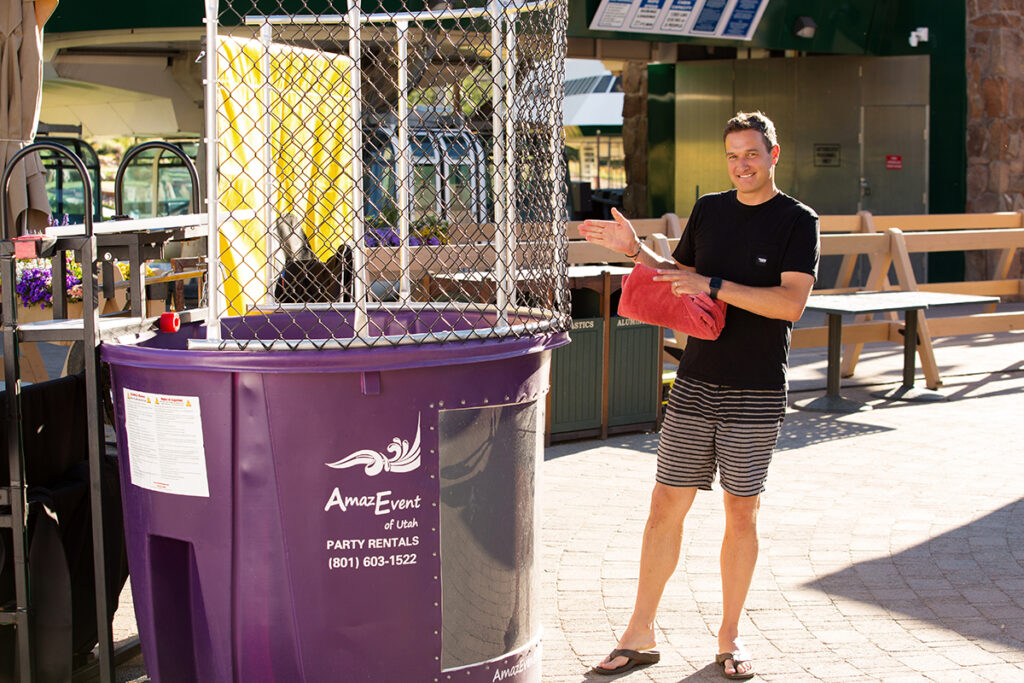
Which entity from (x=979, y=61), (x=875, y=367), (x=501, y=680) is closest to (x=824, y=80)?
(x=979, y=61)

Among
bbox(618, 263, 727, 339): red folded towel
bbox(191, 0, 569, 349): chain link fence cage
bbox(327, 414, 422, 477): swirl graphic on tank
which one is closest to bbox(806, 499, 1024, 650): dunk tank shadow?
bbox(618, 263, 727, 339): red folded towel

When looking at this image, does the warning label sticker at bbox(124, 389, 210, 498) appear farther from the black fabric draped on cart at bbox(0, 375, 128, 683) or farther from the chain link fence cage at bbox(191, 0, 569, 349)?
the black fabric draped on cart at bbox(0, 375, 128, 683)

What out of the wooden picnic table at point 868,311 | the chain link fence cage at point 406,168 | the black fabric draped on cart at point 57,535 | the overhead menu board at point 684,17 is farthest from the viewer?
the overhead menu board at point 684,17

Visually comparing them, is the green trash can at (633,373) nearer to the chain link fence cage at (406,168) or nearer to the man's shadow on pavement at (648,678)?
the chain link fence cage at (406,168)

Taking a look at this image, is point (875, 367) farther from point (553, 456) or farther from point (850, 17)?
point (850, 17)

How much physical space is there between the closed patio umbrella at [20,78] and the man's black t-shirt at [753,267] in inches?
141

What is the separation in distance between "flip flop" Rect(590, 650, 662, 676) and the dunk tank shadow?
115cm

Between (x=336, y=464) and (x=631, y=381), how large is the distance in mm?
4960

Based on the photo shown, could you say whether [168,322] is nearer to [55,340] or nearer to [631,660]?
[55,340]

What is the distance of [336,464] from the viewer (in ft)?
10.1

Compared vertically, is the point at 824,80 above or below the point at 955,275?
above

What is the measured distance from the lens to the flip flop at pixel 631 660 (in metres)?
4.11

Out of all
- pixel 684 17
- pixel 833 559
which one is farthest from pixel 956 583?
pixel 684 17

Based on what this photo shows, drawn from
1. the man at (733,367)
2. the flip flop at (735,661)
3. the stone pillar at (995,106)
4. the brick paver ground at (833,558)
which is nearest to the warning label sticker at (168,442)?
the brick paver ground at (833,558)
